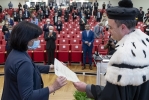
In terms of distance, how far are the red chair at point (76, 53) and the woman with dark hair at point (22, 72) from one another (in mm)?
6145

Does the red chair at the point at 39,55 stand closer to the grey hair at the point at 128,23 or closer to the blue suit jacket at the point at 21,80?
the blue suit jacket at the point at 21,80

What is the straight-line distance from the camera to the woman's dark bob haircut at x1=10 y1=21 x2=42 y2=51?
1893 millimetres

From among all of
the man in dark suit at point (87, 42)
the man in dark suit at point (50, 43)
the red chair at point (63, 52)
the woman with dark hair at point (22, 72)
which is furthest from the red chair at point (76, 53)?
the woman with dark hair at point (22, 72)

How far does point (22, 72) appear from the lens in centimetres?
181

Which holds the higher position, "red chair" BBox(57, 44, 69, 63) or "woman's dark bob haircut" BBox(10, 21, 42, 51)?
"woman's dark bob haircut" BBox(10, 21, 42, 51)

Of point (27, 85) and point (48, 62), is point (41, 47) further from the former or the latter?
point (27, 85)

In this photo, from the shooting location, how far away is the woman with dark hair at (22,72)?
1830mm

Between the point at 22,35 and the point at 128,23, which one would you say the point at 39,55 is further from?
the point at 128,23

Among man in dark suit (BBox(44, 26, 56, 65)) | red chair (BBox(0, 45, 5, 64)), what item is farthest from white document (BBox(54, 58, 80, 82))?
red chair (BBox(0, 45, 5, 64))

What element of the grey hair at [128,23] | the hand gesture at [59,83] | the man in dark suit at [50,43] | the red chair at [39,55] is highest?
the grey hair at [128,23]

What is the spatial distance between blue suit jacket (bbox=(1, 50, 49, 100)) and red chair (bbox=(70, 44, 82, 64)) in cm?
616

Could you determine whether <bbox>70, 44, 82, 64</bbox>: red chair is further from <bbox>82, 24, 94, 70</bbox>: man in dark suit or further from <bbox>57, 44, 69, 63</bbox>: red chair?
<bbox>82, 24, 94, 70</bbox>: man in dark suit

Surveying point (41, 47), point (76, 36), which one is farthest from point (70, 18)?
point (41, 47)

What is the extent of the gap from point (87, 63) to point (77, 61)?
377 millimetres
